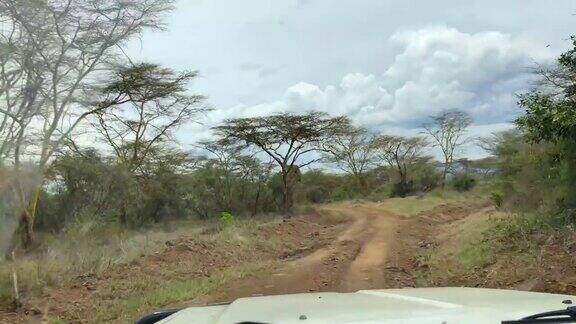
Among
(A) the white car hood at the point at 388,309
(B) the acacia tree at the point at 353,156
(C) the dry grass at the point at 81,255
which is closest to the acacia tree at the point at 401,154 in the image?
(B) the acacia tree at the point at 353,156

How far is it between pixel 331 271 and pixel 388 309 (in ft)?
39.7

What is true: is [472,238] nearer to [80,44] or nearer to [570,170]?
[570,170]

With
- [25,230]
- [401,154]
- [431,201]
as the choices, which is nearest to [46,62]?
[25,230]

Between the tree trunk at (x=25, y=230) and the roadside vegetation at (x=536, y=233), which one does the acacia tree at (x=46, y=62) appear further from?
the roadside vegetation at (x=536, y=233)

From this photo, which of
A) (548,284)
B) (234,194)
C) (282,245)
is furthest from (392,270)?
(234,194)

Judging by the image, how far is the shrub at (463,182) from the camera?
50.7 metres

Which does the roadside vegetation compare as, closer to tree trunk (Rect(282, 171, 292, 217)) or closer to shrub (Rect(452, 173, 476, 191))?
tree trunk (Rect(282, 171, 292, 217))

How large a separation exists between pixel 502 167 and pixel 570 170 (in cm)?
1300

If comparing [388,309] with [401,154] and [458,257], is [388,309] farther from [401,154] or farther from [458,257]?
[401,154]

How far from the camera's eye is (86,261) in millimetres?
13141

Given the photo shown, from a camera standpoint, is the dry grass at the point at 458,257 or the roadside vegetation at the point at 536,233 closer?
the roadside vegetation at the point at 536,233

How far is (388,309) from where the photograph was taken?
91.0 inches

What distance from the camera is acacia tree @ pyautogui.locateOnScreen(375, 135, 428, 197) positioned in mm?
55906

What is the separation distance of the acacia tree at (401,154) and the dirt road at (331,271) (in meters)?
34.0
